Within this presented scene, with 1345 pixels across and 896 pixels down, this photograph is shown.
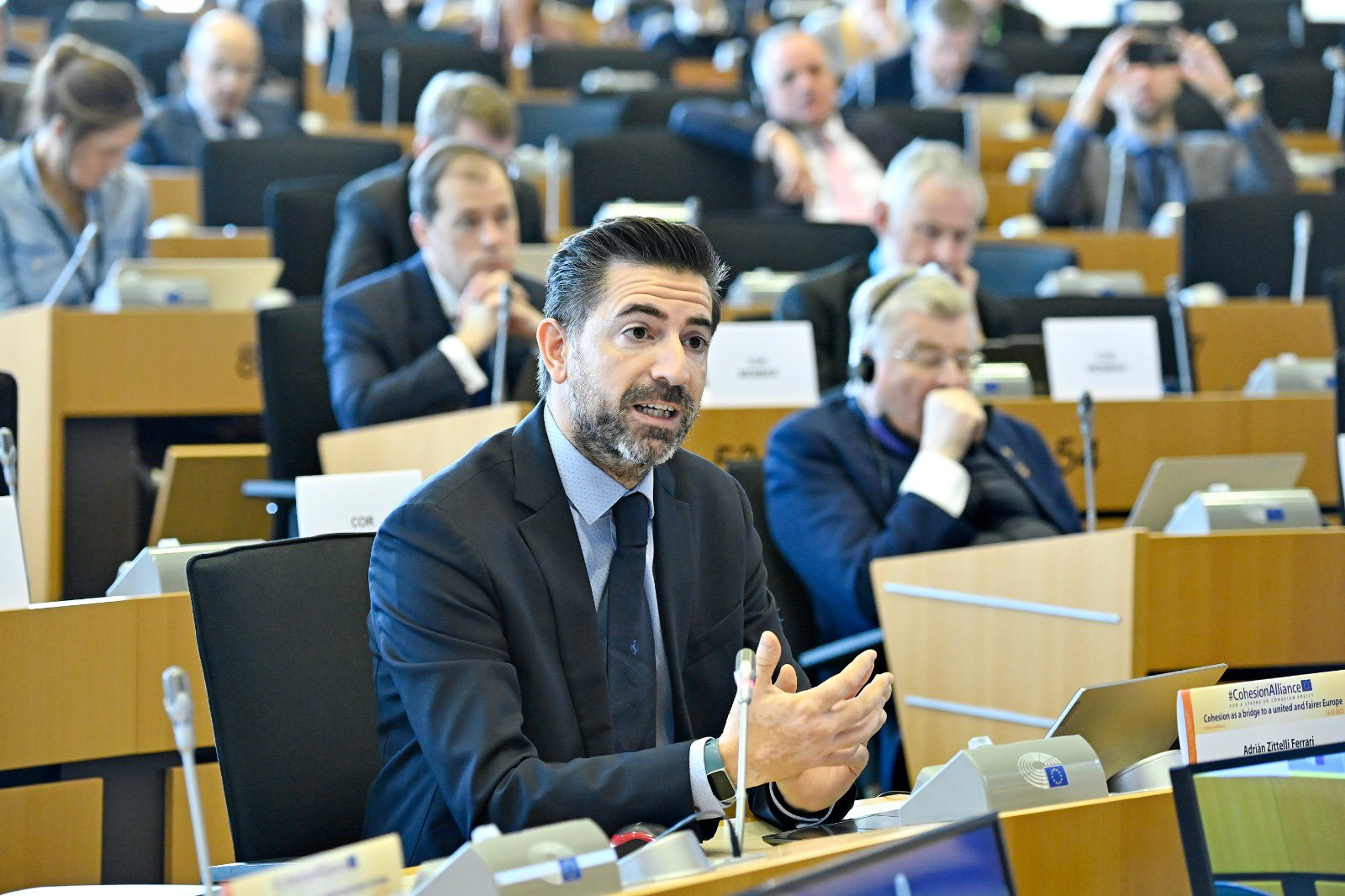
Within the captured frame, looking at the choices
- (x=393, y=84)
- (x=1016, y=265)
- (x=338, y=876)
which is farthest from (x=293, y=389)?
(x=393, y=84)

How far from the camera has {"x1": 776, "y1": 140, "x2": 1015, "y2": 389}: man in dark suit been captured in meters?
4.11

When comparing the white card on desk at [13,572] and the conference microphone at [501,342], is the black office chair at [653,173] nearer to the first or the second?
the conference microphone at [501,342]

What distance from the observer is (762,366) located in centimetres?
377

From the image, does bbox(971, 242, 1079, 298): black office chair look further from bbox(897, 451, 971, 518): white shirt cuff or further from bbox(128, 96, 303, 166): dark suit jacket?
bbox(128, 96, 303, 166): dark suit jacket

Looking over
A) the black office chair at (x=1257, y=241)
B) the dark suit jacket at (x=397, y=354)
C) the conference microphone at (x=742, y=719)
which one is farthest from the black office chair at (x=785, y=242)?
the conference microphone at (x=742, y=719)

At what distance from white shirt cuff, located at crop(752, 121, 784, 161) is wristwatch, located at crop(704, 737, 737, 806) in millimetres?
3922

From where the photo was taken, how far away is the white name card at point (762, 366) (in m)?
3.73

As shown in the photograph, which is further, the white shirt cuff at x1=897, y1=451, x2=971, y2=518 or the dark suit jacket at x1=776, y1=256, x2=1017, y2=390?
the dark suit jacket at x1=776, y1=256, x2=1017, y2=390

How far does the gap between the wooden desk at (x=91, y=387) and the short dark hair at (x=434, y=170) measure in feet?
2.13

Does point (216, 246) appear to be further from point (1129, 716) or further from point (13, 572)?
point (1129, 716)

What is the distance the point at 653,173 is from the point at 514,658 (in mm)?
3763

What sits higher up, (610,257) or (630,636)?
(610,257)

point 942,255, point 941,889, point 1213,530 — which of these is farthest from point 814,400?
point 941,889

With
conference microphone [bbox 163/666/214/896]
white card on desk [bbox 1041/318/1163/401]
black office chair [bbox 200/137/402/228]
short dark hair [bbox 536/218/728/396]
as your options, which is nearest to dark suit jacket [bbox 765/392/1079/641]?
white card on desk [bbox 1041/318/1163/401]
